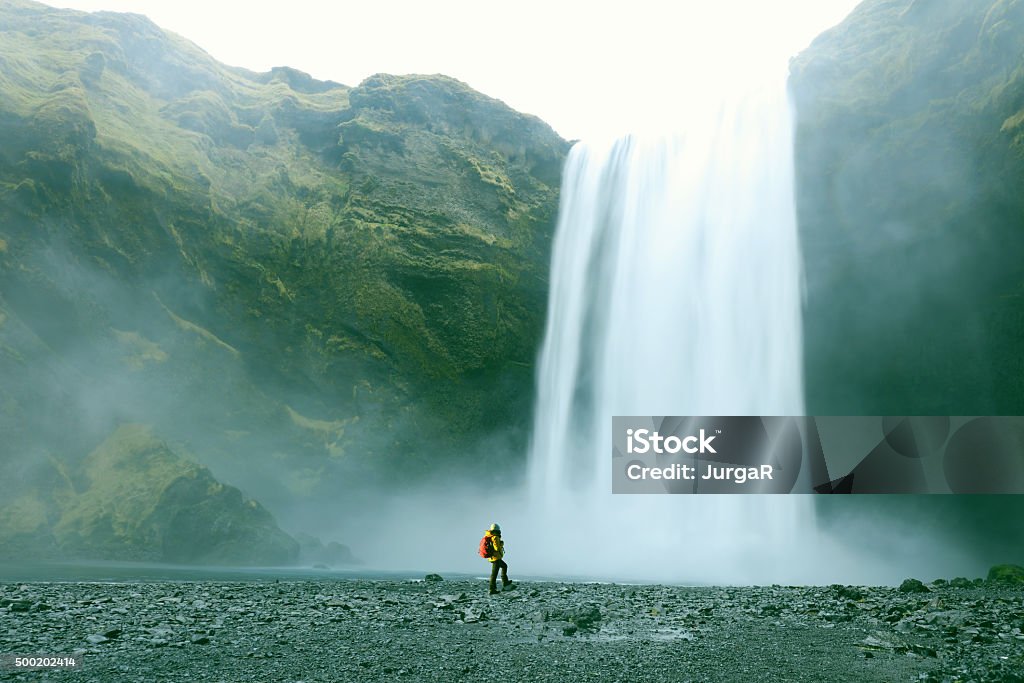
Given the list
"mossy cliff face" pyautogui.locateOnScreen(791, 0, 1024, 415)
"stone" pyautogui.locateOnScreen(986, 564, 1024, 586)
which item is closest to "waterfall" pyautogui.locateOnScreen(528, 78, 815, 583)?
"mossy cliff face" pyautogui.locateOnScreen(791, 0, 1024, 415)

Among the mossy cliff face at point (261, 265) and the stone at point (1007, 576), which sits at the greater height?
the mossy cliff face at point (261, 265)

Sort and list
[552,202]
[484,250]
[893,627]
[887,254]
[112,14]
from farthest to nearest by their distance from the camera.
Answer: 1. [112,14]
2. [552,202]
3. [484,250]
4. [887,254]
5. [893,627]

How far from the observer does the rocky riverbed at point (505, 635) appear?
755 centimetres

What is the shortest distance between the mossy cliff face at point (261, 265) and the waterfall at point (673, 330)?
3.17 meters

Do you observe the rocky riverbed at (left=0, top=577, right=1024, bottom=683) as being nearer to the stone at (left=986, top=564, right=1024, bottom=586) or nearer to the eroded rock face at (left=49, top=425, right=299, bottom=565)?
the stone at (left=986, top=564, right=1024, bottom=586)

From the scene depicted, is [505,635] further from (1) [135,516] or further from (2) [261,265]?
(2) [261,265]

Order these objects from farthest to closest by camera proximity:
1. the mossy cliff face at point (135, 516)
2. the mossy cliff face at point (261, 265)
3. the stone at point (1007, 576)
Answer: the mossy cliff face at point (261, 265), the mossy cliff face at point (135, 516), the stone at point (1007, 576)

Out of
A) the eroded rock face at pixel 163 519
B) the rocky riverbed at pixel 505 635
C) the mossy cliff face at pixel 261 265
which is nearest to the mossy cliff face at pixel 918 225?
the mossy cliff face at pixel 261 265

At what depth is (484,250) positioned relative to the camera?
3797 cm

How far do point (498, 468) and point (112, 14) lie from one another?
35.6 metres

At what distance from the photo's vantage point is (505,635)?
9.59 m

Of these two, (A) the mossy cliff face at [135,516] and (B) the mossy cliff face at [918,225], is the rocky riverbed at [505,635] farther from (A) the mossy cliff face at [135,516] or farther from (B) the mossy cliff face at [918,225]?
(B) the mossy cliff face at [918,225]

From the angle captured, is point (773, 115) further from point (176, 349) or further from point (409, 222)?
point (176, 349)

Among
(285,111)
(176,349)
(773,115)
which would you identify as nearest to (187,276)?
(176,349)
